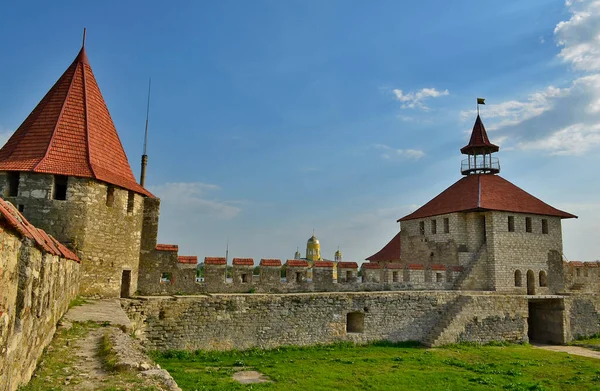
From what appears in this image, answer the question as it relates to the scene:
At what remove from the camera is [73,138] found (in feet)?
45.5

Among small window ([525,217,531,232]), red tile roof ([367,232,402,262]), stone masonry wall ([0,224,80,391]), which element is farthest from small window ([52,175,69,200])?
small window ([525,217,531,232])

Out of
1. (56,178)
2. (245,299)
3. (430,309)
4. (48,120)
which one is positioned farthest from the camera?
(430,309)

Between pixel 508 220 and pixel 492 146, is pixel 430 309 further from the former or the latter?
pixel 492 146

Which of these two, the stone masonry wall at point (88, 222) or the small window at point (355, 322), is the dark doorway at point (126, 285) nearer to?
the stone masonry wall at point (88, 222)

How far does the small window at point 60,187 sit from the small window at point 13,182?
3.16ft

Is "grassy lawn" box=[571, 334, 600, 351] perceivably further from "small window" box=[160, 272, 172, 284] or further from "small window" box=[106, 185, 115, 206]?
"small window" box=[106, 185, 115, 206]

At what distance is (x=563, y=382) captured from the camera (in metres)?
13.0

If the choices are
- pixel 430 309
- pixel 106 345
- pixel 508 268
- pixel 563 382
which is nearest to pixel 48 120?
pixel 106 345

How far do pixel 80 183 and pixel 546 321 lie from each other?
867 inches

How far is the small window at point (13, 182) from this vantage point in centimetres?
1257

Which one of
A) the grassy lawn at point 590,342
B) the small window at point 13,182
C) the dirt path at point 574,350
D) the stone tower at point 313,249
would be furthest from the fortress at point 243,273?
the stone tower at point 313,249

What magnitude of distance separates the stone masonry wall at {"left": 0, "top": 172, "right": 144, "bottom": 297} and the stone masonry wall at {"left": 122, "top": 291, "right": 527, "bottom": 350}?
1.18 m

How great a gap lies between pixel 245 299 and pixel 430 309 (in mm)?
8354

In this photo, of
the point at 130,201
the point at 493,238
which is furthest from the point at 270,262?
the point at 493,238
